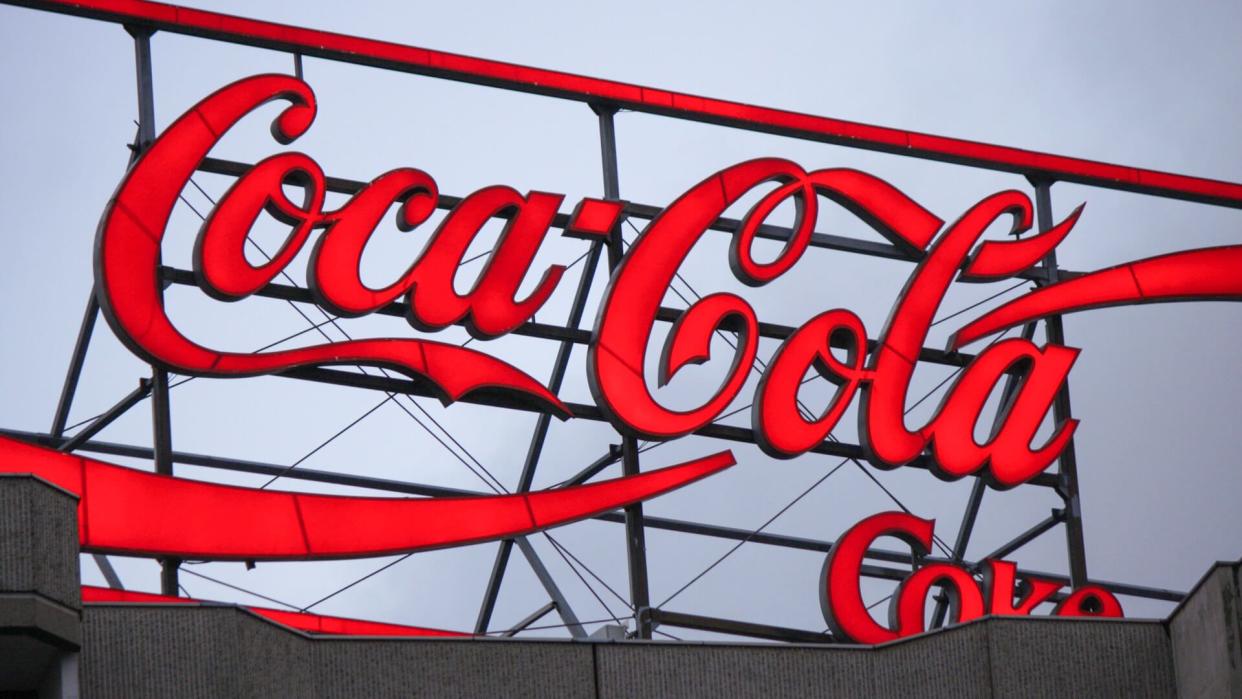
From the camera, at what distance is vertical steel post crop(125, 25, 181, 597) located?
63.7 feet

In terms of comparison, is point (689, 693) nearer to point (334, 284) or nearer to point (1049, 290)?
point (334, 284)

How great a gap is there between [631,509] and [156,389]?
4600 mm

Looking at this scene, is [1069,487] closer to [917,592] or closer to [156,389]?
[917,592]

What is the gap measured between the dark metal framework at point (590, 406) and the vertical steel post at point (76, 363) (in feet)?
0.06

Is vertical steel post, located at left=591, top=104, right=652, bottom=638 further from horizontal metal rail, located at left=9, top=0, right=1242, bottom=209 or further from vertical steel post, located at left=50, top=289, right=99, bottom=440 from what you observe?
vertical steel post, located at left=50, top=289, right=99, bottom=440

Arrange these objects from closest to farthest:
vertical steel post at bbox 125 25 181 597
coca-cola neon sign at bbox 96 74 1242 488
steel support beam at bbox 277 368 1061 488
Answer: vertical steel post at bbox 125 25 181 597 < coca-cola neon sign at bbox 96 74 1242 488 < steel support beam at bbox 277 368 1061 488

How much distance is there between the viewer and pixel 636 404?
74.0 ft

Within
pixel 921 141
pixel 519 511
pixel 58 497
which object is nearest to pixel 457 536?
pixel 519 511

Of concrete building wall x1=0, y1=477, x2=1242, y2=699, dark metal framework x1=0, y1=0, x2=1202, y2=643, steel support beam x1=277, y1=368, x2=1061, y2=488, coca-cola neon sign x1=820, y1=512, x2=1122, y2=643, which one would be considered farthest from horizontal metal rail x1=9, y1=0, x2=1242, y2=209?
concrete building wall x1=0, y1=477, x2=1242, y2=699

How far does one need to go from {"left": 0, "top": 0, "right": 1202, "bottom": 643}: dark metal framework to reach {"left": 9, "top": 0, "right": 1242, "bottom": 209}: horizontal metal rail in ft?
0.07

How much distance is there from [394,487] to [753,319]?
4.21 meters

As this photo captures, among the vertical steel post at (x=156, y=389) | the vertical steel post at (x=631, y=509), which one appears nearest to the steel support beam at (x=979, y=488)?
the vertical steel post at (x=631, y=509)

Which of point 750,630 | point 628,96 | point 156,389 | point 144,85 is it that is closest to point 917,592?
point 750,630

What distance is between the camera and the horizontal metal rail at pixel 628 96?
2200cm
